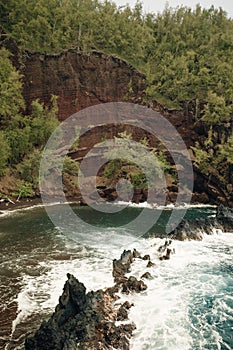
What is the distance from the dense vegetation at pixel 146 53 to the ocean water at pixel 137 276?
59.9 ft

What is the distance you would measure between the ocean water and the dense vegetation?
1825 centimetres

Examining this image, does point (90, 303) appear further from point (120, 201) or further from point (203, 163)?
point (203, 163)

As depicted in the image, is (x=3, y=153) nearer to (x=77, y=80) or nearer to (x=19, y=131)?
(x=19, y=131)

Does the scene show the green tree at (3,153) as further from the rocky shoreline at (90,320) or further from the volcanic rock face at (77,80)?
the rocky shoreline at (90,320)

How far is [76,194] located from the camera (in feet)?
140

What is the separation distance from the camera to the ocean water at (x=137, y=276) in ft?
37.6

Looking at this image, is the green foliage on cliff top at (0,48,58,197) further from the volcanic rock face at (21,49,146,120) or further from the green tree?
the volcanic rock face at (21,49,146,120)

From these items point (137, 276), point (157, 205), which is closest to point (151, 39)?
point (157, 205)

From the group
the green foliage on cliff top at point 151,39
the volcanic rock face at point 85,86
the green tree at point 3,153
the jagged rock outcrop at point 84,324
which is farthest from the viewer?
the green foliage on cliff top at point 151,39

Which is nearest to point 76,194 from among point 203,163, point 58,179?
point 58,179

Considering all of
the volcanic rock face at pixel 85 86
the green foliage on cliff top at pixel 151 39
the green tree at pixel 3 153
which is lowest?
the green tree at pixel 3 153

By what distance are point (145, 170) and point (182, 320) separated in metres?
31.8

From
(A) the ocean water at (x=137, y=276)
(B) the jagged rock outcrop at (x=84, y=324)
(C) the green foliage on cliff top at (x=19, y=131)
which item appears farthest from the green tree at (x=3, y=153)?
(B) the jagged rock outcrop at (x=84, y=324)

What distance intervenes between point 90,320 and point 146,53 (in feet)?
211
